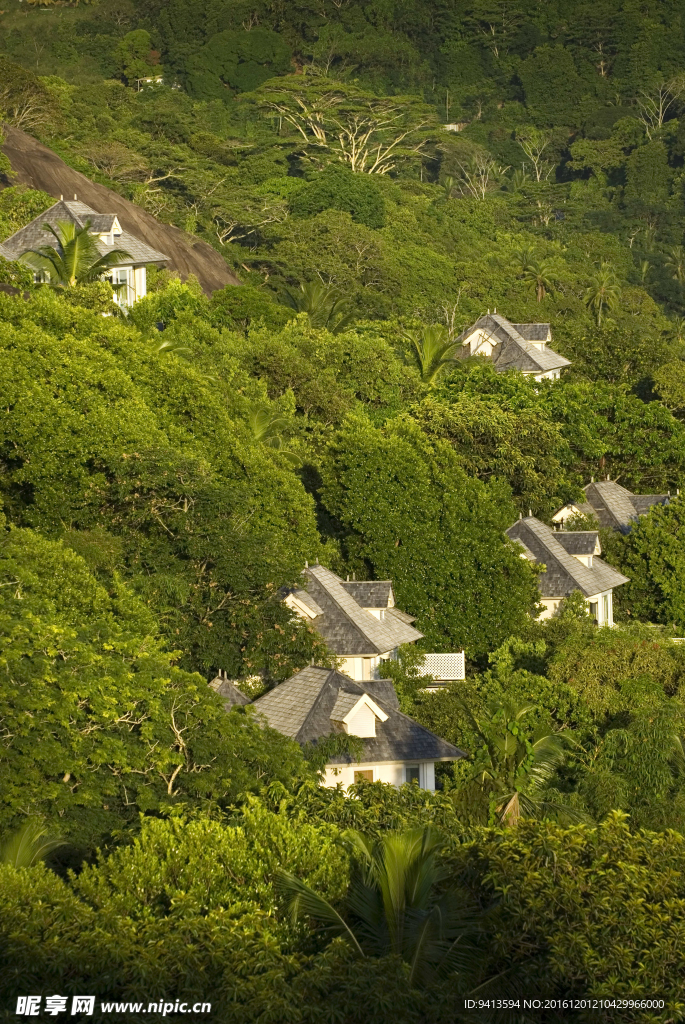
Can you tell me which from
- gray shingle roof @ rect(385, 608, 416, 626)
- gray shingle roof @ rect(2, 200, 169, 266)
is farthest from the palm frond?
gray shingle roof @ rect(2, 200, 169, 266)

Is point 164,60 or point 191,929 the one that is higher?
point 164,60

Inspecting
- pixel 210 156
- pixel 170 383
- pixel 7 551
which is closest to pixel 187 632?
pixel 7 551

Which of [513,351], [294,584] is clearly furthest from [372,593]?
[513,351]

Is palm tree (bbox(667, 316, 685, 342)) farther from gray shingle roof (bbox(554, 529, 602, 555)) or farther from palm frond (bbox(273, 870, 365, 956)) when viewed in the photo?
palm frond (bbox(273, 870, 365, 956))

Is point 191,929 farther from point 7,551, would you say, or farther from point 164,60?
point 164,60

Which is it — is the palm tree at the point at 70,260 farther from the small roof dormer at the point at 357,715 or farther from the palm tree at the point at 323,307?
the small roof dormer at the point at 357,715

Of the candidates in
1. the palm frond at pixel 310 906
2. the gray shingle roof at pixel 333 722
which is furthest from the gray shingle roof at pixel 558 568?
the palm frond at pixel 310 906

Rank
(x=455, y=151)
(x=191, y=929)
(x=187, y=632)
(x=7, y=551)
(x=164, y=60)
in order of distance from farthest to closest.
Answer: (x=164, y=60), (x=455, y=151), (x=187, y=632), (x=7, y=551), (x=191, y=929)
